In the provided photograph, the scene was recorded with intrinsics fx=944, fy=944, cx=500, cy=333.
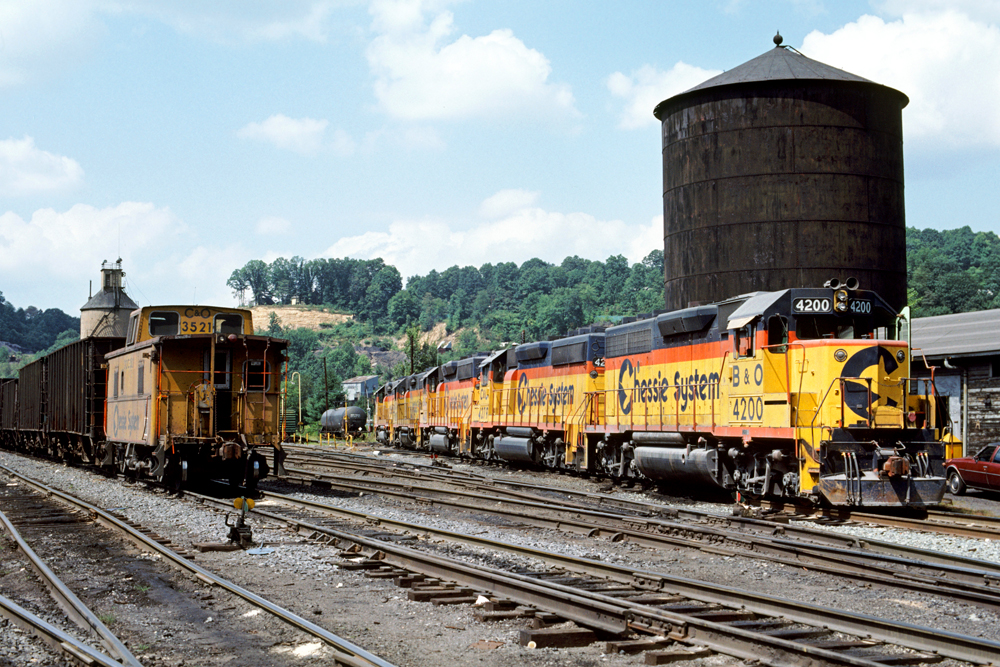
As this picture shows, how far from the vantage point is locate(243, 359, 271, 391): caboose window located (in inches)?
755

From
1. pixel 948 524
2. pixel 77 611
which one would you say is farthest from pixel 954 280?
pixel 77 611

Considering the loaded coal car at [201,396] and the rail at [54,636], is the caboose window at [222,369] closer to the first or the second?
the loaded coal car at [201,396]

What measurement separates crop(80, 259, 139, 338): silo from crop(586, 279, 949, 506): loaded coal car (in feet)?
272

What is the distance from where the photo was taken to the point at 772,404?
15.7m

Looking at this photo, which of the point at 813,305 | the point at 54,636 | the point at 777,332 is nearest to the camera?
the point at 54,636

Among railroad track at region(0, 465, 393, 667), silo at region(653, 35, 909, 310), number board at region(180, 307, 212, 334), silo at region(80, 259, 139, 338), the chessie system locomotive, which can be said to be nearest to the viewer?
railroad track at region(0, 465, 393, 667)

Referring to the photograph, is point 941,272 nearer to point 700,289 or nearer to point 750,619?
point 700,289

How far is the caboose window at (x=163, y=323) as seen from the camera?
20.3 metres

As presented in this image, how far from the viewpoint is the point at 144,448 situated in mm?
20672

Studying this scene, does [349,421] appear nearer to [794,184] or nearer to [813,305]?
[794,184]

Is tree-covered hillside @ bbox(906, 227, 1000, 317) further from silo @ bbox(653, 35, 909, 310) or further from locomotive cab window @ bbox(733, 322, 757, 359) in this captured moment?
locomotive cab window @ bbox(733, 322, 757, 359)

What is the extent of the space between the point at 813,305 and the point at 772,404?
5.80ft

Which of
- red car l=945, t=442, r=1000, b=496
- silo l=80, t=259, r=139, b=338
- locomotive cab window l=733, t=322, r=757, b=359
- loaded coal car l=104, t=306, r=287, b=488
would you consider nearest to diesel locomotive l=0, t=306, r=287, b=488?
loaded coal car l=104, t=306, r=287, b=488

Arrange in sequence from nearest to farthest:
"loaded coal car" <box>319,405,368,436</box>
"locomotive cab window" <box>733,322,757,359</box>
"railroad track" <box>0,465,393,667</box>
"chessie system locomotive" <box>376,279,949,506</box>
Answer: "railroad track" <box>0,465,393,667</box> → "chessie system locomotive" <box>376,279,949,506</box> → "locomotive cab window" <box>733,322,757,359</box> → "loaded coal car" <box>319,405,368,436</box>
